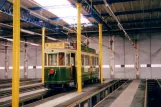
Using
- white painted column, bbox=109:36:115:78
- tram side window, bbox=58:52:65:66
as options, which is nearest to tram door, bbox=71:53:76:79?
tram side window, bbox=58:52:65:66

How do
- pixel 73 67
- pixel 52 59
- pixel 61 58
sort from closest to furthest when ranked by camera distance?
pixel 61 58, pixel 52 59, pixel 73 67

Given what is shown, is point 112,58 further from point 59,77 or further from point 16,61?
point 16,61

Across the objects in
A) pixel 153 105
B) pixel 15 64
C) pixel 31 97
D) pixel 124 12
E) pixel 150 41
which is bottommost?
pixel 153 105

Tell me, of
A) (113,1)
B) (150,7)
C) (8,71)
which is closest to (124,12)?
(150,7)

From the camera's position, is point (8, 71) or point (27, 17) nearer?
point (27, 17)

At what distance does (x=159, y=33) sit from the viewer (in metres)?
25.9

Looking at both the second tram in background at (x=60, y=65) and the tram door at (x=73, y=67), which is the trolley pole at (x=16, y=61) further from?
the tram door at (x=73, y=67)

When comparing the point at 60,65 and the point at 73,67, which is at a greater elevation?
the point at 60,65

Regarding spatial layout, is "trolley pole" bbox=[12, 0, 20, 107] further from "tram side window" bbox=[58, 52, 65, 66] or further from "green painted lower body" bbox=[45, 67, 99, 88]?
"tram side window" bbox=[58, 52, 65, 66]

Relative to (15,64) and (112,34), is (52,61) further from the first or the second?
(112,34)

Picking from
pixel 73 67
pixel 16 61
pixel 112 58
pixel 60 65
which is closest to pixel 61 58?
pixel 60 65

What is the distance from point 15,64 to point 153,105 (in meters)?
12.3

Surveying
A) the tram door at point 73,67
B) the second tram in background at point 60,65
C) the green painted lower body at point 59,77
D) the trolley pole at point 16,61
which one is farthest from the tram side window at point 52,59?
the trolley pole at point 16,61

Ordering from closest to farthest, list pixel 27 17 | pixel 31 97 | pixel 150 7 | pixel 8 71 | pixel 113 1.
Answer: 1. pixel 31 97
2. pixel 113 1
3. pixel 27 17
4. pixel 150 7
5. pixel 8 71
